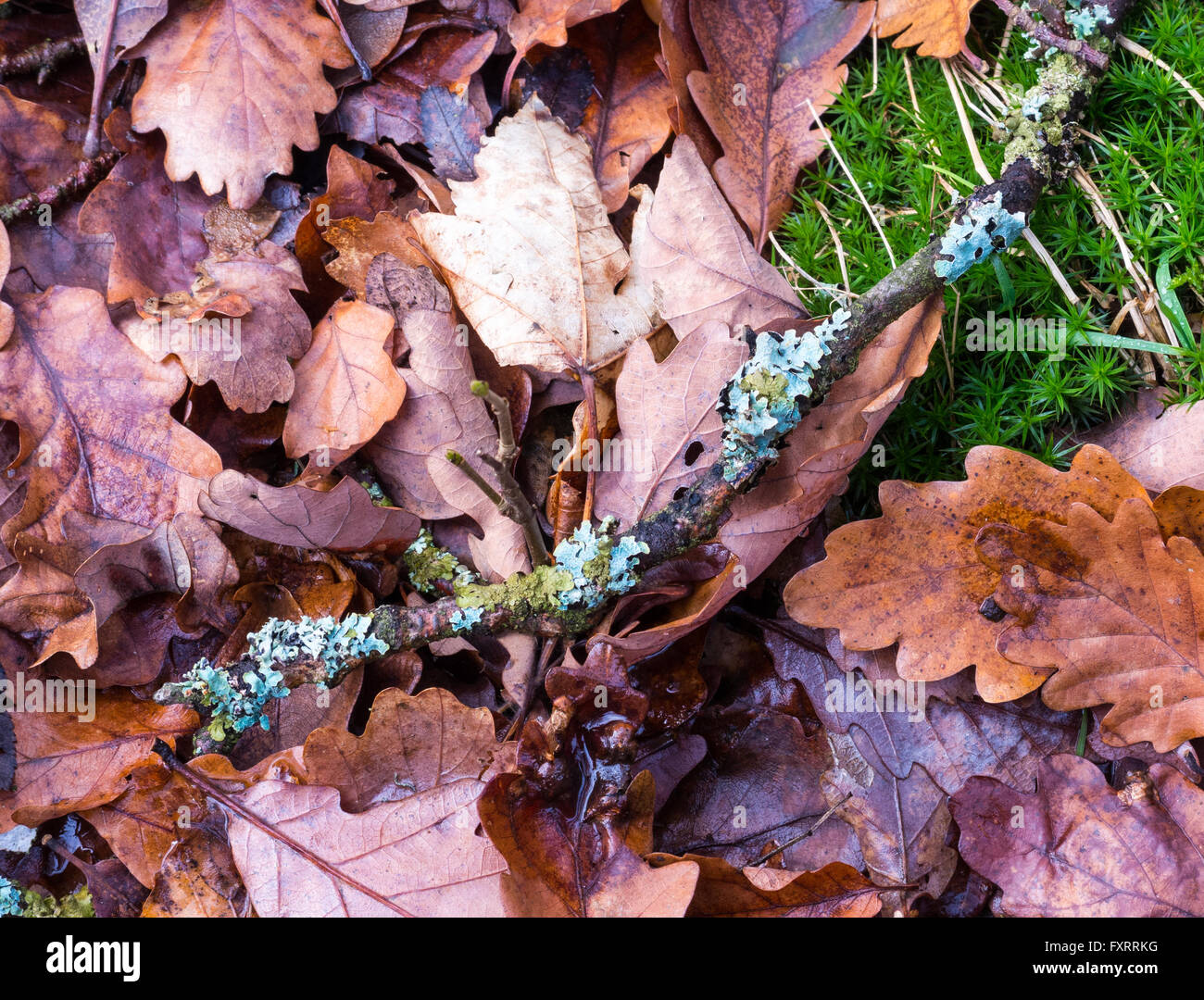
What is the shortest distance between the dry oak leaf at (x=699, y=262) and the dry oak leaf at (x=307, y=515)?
2.90 ft

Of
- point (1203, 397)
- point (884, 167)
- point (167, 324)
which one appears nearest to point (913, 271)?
point (884, 167)

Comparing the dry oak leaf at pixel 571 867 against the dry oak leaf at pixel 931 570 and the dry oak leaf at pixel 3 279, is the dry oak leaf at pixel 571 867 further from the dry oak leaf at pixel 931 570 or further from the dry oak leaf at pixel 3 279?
the dry oak leaf at pixel 3 279

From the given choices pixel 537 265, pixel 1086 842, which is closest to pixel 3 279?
pixel 537 265

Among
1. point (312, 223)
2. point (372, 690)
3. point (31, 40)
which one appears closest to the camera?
point (372, 690)

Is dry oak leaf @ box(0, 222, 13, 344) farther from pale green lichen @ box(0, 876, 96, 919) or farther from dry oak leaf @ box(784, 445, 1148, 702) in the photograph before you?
dry oak leaf @ box(784, 445, 1148, 702)

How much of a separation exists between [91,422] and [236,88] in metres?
1.03

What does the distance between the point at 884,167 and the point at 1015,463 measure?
92 centimetres

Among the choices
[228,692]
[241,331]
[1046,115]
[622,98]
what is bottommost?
[228,692]

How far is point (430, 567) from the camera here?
7.68 ft

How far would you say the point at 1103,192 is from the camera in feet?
7.68

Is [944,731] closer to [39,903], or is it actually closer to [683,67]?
[683,67]

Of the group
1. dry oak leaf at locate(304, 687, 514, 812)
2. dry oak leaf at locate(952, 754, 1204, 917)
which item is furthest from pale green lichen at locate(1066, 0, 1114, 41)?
dry oak leaf at locate(304, 687, 514, 812)

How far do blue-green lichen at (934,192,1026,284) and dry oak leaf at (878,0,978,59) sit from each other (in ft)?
1.72
